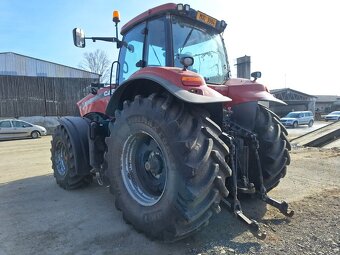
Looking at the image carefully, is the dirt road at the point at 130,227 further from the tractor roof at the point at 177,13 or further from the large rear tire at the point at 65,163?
the tractor roof at the point at 177,13

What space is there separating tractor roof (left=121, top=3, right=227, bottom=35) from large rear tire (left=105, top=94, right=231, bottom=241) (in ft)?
4.13

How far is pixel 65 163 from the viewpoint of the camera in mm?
5438

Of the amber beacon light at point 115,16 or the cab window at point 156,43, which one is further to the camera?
the amber beacon light at point 115,16

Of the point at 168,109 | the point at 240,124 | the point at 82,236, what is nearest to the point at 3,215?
the point at 82,236

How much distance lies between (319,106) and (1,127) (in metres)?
64.1

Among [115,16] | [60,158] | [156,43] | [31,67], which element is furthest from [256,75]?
[31,67]

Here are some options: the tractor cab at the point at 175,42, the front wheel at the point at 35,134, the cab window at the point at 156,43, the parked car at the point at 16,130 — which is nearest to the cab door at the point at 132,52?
the tractor cab at the point at 175,42

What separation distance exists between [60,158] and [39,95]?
860 inches

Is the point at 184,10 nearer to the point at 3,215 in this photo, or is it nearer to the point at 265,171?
the point at 265,171

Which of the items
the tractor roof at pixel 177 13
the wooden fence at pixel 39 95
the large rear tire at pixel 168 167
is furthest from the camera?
the wooden fence at pixel 39 95

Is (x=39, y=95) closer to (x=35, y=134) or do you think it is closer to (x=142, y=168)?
(x=35, y=134)

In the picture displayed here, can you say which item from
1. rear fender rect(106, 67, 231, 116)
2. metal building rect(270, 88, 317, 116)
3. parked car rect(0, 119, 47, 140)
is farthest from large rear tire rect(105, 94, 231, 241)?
metal building rect(270, 88, 317, 116)

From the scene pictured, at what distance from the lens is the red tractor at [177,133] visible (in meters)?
2.82

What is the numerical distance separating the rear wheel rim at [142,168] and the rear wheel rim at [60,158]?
91.8 inches
